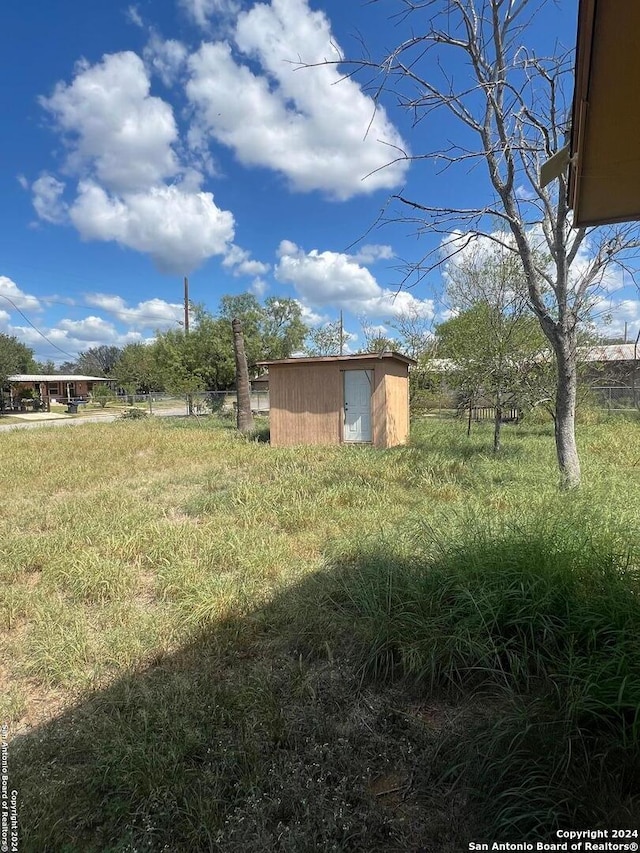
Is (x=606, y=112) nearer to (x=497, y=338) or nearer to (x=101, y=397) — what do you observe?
(x=497, y=338)

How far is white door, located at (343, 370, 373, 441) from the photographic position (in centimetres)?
1020

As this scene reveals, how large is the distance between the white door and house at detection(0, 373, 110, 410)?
27.2 metres

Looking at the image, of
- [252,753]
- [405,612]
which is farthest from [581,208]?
[252,753]

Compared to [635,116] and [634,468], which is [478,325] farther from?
[635,116]

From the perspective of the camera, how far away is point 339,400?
10.5 m

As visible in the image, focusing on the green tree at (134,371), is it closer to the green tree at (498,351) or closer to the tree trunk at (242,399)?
the tree trunk at (242,399)

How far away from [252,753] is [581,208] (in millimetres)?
3416

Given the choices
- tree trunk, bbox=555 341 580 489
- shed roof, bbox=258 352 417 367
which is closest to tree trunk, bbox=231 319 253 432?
shed roof, bbox=258 352 417 367

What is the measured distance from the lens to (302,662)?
2.36m

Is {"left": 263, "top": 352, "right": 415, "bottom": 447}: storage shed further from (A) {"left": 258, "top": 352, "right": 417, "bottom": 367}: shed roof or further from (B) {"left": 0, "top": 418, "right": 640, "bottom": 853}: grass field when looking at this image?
(B) {"left": 0, "top": 418, "right": 640, "bottom": 853}: grass field

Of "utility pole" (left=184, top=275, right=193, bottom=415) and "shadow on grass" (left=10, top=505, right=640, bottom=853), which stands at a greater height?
"utility pole" (left=184, top=275, right=193, bottom=415)

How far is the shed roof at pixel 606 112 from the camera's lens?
1.48 meters

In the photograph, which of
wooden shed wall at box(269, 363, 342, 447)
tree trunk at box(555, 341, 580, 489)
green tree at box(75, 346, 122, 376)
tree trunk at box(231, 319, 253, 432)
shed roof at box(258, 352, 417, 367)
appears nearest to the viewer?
tree trunk at box(555, 341, 580, 489)

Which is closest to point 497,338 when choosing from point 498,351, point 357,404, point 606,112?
point 498,351
